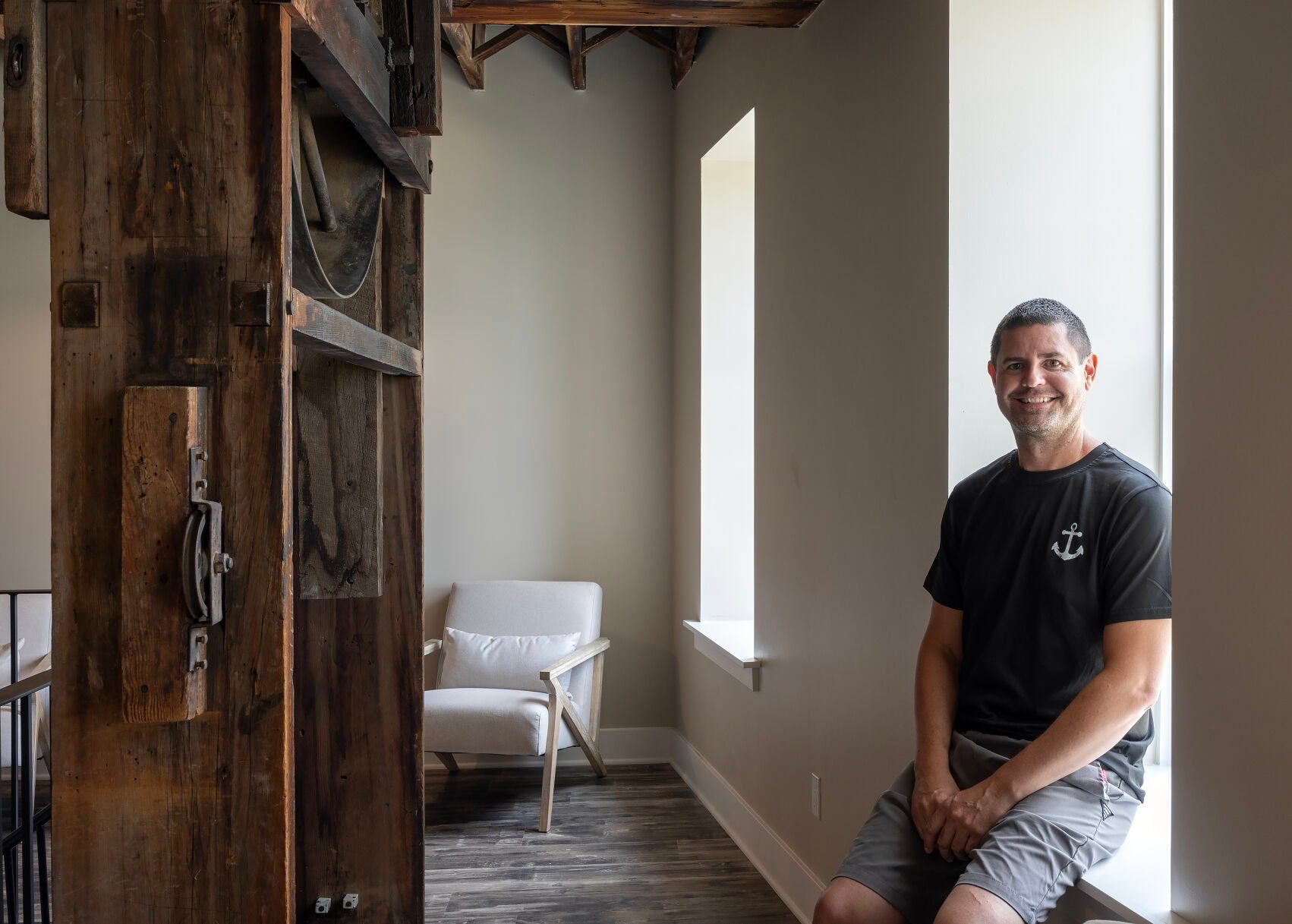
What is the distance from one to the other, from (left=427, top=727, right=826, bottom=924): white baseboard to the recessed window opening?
683 mm

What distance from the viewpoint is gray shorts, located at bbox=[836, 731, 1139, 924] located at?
5.08 ft

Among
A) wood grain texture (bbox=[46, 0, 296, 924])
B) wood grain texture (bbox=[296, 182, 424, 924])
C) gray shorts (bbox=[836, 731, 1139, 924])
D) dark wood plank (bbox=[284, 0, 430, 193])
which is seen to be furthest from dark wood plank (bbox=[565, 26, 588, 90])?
gray shorts (bbox=[836, 731, 1139, 924])

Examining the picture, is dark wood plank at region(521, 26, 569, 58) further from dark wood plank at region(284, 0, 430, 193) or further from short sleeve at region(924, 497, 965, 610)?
short sleeve at region(924, 497, 965, 610)

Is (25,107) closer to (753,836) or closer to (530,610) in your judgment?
(753,836)

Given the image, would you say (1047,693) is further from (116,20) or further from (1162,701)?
(116,20)

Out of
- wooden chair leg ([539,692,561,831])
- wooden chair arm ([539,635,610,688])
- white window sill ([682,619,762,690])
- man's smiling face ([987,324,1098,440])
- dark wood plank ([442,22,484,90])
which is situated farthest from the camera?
dark wood plank ([442,22,484,90])

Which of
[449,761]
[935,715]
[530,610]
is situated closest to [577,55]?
[530,610]

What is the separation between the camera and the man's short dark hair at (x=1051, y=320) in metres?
1.80

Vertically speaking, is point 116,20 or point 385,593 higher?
point 116,20

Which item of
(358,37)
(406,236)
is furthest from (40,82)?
(406,236)

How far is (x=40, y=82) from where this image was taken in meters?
1.22

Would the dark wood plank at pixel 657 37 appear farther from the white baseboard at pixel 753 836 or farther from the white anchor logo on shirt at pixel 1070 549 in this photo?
the white anchor logo on shirt at pixel 1070 549

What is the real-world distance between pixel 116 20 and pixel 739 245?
319 cm

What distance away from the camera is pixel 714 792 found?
3949mm
